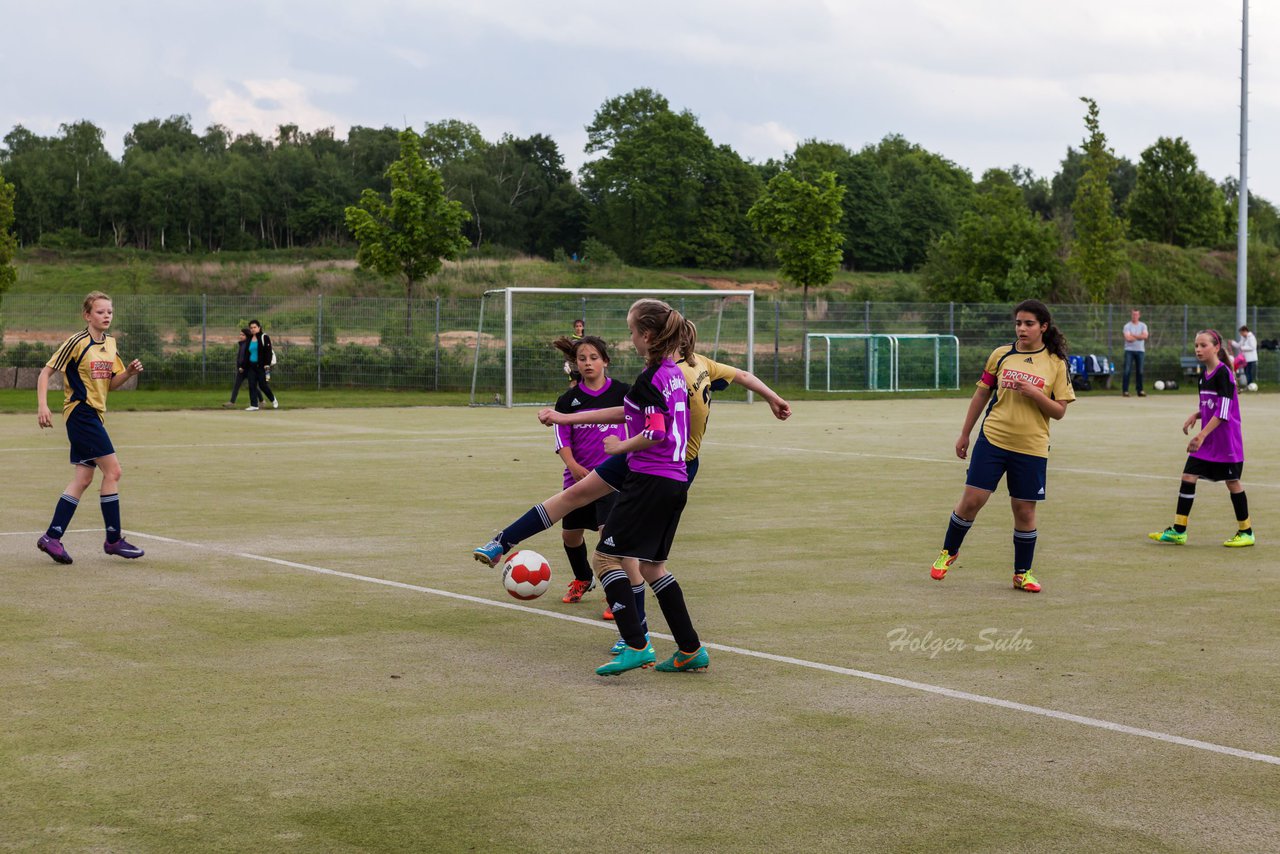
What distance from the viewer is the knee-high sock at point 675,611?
664cm

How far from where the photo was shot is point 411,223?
1527 inches

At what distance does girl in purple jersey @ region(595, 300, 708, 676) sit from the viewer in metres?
6.52

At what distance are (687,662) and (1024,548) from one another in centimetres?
313

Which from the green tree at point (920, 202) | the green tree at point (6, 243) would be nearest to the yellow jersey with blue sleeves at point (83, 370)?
the green tree at point (6, 243)

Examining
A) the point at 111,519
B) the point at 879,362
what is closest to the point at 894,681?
the point at 111,519

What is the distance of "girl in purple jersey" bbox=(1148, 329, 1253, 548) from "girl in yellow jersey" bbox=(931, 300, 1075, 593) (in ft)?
7.59

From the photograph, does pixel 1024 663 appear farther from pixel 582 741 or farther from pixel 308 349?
pixel 308 349

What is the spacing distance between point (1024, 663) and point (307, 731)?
10.8 feet

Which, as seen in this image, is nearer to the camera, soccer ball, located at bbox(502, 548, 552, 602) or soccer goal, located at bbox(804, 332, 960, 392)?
soccer ball, located at bbox(502, 548, 552, 602)

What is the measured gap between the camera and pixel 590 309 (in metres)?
37.1

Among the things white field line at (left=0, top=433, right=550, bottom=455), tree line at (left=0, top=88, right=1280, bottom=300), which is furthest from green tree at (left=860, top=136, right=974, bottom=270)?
white field line at (left=0, top=433, right=550, bottom=455)

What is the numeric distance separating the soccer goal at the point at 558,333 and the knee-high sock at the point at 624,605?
84.5ft

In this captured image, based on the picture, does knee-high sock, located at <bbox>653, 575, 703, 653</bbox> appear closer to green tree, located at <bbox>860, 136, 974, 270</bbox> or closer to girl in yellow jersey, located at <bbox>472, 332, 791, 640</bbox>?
girl in yellow jersey, located at <bbox>472, 332, 791, 640</bbox>

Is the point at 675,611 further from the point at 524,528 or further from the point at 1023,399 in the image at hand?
the point at 1023,399
